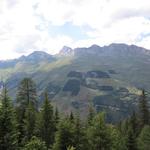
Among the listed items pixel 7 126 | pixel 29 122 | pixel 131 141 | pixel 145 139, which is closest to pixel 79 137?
pixel 29 122

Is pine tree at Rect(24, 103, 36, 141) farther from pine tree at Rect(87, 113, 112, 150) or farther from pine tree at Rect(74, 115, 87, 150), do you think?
pine tree at Rect(87, 113, 112, 150)

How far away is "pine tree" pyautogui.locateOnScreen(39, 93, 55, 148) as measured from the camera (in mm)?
55072

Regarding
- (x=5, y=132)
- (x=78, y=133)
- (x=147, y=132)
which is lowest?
(x=147, y=132)

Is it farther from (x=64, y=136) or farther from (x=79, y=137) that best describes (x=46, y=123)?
(x=64, y=136)

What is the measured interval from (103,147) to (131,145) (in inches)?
479

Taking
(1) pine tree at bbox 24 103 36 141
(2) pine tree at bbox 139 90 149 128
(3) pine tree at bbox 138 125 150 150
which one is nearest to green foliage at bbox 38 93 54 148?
(1) pine tree at bbox 24 103 36 141

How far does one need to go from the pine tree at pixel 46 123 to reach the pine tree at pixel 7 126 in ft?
67.3

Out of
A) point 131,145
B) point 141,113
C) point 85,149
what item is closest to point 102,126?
point 85,149

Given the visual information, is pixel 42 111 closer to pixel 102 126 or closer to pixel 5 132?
pixel 102 126

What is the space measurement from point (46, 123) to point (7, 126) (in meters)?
22.1

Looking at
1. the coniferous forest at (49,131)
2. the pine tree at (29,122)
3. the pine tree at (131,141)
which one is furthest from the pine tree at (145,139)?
the pine tree at (29,122)

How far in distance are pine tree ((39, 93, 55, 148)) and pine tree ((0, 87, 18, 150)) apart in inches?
807

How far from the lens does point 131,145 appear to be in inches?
2223

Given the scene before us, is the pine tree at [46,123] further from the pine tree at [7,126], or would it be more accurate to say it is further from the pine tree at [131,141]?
the pine tree at [7,126]
